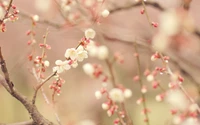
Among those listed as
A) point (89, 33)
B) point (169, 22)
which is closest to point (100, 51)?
point (89, 33)

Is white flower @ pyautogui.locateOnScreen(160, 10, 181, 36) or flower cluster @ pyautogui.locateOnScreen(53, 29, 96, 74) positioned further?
flower cluster @ pyautogui.locateOnScreen(53, 29, 96, 74)

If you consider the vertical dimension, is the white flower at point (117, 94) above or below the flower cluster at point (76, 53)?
below

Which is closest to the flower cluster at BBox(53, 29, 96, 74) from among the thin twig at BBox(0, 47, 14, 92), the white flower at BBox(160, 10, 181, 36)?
the thin twig at BBox(0, 47, 14, 92)

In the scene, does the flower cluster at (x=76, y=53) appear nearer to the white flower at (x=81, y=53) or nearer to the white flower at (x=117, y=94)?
the white flower at (x=81, y=53)

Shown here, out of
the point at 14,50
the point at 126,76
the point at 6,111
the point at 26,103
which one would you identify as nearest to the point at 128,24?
the point at 126,76

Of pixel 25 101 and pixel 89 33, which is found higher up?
pixel 89 33

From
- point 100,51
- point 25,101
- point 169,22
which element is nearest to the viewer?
point 169,22

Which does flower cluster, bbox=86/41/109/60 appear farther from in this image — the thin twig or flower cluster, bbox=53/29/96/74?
the thin twig

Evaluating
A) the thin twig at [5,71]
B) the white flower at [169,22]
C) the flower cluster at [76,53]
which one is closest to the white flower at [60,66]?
the flower cluster at [76,53]

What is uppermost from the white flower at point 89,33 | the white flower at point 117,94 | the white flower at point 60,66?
the white flower at point 89,33

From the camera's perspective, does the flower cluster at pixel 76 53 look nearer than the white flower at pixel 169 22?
No

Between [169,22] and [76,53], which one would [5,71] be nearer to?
[76,53]
